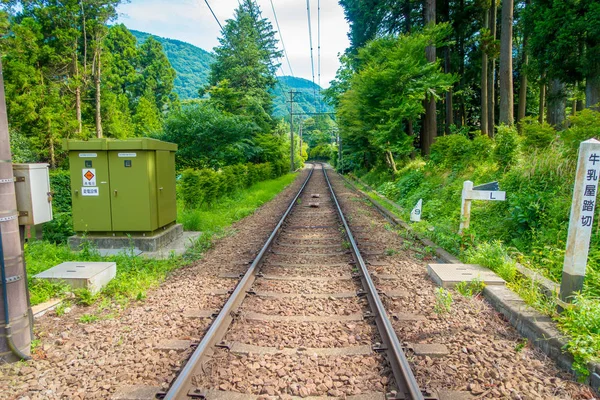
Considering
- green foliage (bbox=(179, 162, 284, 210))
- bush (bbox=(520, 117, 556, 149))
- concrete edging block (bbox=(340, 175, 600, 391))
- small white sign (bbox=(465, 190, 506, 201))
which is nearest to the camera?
concrete edging block (bbox=(340, 175, 600, 391))

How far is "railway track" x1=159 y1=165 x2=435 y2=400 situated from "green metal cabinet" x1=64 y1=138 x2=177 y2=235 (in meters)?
2.67

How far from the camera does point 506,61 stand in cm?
1388

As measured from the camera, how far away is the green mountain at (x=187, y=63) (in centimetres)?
11188

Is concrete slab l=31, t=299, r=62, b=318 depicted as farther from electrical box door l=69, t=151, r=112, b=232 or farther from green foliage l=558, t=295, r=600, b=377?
green foliage l=558, t=295, r=600, b=377

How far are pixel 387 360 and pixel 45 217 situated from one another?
11.8 ft

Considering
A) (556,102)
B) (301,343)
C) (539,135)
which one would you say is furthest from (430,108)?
(301,343)

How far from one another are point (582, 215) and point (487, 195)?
2667mm

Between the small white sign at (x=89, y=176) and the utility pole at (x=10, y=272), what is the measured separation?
3597 millimetres

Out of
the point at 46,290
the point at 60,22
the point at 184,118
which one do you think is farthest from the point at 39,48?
the point at 46,290

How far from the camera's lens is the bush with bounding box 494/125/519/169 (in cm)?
910

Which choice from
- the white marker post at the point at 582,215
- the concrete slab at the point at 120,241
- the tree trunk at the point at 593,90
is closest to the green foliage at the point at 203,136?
the concrete slab at the point at 120,241

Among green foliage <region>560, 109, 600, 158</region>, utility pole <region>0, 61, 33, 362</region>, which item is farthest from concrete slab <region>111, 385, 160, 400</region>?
green foliage <region>560, 109, 600, 158</region>

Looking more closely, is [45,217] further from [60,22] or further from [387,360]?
[60,22]

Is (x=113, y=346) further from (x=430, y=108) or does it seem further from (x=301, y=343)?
(x=430, y=108)
